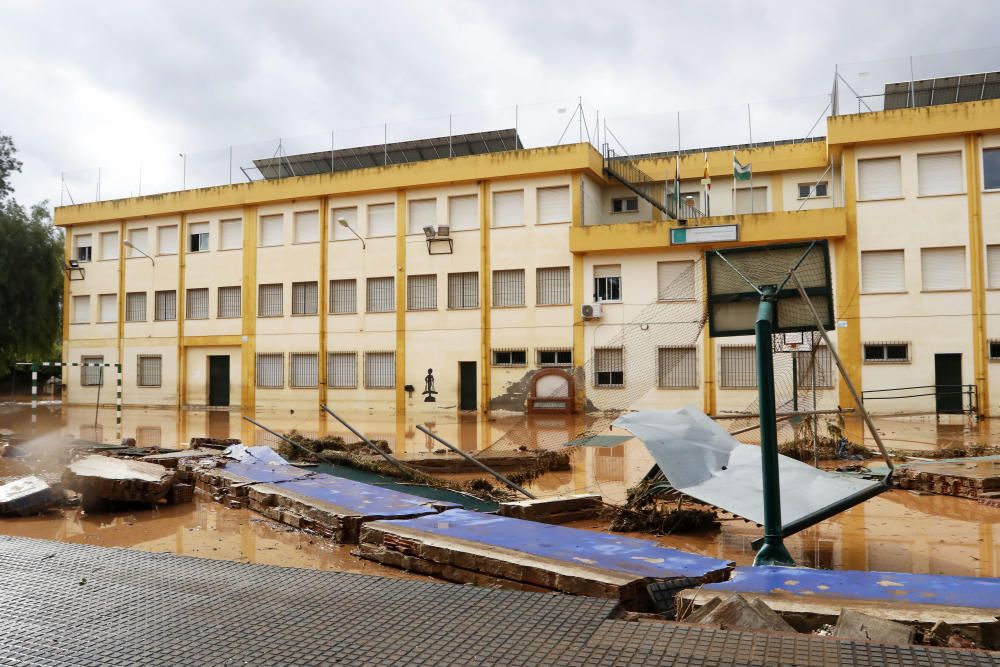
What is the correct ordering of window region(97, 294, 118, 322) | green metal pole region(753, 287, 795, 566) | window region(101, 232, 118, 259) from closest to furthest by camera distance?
green metal pole region(753, 287, 795, 566) < window region(97, 294, 118, 322) < window region(101, 232, 118, 259)

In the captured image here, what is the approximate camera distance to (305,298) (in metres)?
31.8

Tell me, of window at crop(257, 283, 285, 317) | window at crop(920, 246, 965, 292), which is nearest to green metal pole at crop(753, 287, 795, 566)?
window at crop(920, 246, 965, 292)

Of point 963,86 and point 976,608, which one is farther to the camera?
point 963,86

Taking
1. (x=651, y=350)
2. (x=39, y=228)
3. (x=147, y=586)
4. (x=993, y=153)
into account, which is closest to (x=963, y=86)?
(x=993, y=153)

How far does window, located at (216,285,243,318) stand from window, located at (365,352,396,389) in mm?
6791

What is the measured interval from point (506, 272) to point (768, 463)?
23.1m

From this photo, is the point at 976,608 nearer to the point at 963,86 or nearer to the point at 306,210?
the point at 963,86

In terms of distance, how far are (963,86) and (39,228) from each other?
3927cm

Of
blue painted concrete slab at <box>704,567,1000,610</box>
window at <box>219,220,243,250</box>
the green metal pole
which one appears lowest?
blue painted concrete slab at <box>704,567,1000,610</box>

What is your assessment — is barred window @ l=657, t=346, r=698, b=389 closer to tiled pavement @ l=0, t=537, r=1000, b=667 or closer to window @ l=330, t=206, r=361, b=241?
window @ l=330, t=206, r=361, b=241

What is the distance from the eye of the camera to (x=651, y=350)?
938 inches

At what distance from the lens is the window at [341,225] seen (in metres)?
31.2

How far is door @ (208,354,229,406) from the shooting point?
33375 mm

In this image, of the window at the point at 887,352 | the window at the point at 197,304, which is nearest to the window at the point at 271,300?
the window at the point at 197,304
